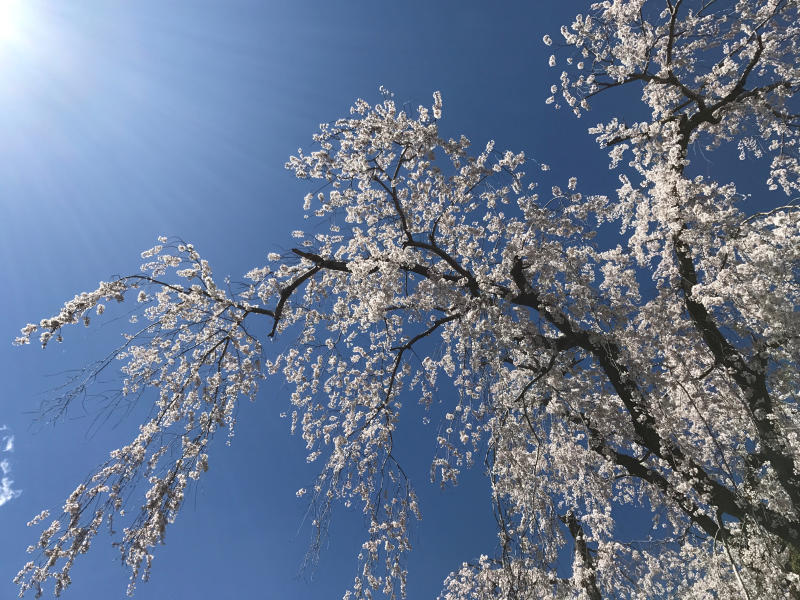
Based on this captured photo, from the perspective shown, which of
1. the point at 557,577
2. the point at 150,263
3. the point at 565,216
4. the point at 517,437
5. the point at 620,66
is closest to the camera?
the point at 557,577

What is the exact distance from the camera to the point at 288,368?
24.5 ft

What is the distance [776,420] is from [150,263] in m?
7.70

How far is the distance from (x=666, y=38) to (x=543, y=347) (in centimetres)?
518

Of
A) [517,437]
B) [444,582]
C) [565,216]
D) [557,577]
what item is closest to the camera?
[557,577]

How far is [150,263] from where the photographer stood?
580 centimetres

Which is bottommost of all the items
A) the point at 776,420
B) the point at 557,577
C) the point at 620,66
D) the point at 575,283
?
the point at 557,577

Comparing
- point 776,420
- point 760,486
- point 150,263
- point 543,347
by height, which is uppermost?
point 150,263

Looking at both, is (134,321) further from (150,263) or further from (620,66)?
(620,66)

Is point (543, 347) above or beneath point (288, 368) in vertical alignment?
beneath

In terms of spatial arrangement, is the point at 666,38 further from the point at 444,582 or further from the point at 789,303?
the point at 444,582

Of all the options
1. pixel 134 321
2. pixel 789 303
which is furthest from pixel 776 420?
pixel 134 321

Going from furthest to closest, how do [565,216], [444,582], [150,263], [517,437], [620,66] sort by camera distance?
[444,582] → [620,66] → [565,216] → [150,263] → [517,437]

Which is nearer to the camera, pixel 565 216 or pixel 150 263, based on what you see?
pixel 150 263

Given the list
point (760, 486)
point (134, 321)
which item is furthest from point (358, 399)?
point (760, 486)
